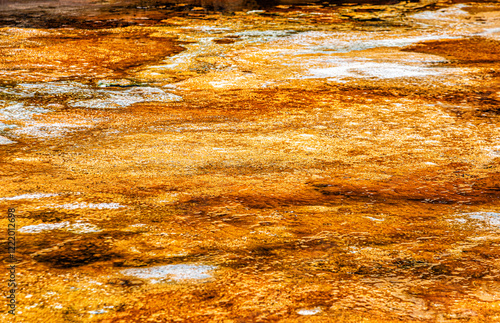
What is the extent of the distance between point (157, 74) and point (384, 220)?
4258 mm

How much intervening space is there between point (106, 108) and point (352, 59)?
3.20 meters

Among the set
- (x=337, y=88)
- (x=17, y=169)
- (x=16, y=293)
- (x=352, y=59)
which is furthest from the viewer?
(x=352, y=59)

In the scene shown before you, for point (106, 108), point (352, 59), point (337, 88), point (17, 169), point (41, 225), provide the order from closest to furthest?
1. point (41, 225)
2. point (17, 169)
3. point (106, 108)
4. point (337, 88)
5. point (352, 59)

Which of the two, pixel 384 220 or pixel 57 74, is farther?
pixel 57 74

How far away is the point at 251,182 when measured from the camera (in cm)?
326

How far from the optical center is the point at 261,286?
2068 millimetres

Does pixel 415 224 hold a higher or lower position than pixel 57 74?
lower

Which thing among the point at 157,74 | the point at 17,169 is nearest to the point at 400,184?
the point at 17,169

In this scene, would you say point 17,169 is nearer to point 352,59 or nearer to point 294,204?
point 294,204

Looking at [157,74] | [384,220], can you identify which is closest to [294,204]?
[384,220]

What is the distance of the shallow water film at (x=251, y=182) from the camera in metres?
2.01

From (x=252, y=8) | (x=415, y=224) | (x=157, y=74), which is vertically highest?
(x=252, y=8)

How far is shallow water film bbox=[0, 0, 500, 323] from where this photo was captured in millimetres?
2014

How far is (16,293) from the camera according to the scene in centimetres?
199
